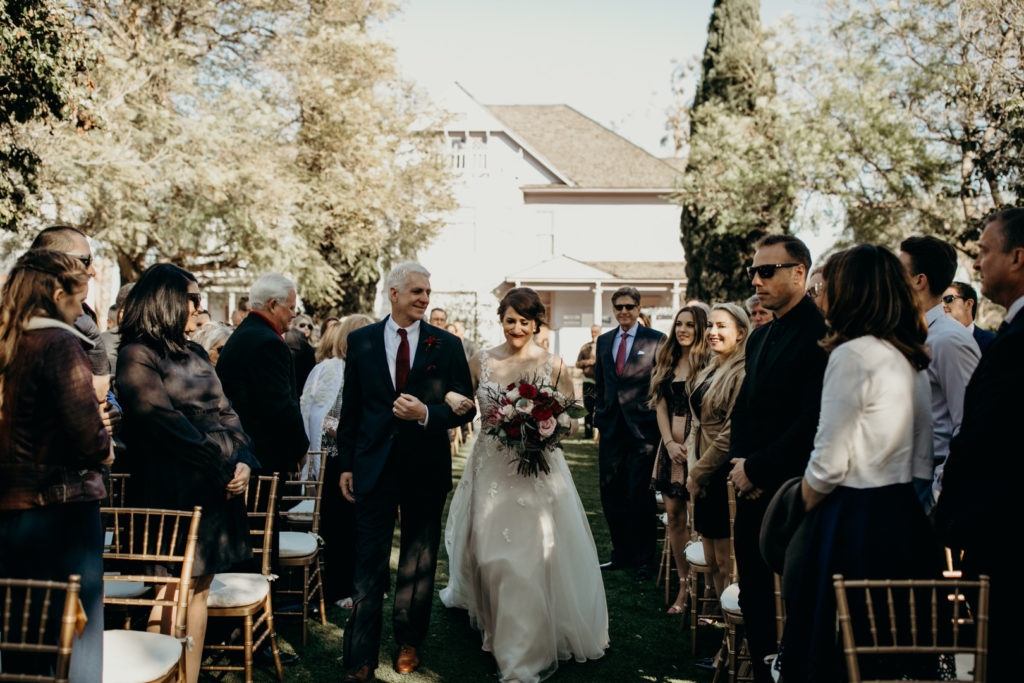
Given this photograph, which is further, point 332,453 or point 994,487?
point 332,453

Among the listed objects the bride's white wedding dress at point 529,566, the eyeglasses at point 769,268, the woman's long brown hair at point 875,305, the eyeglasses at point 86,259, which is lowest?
the bride's white wedding dress at point 529,566

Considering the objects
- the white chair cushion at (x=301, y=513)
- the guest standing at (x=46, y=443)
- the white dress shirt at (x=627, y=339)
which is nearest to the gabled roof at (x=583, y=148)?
the white dress shirt at (x=627, y=339)

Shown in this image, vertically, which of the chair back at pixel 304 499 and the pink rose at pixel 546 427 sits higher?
the pink rose at pixel 546 427

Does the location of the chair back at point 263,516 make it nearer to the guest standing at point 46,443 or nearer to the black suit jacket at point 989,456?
the guest standing at point 46,443

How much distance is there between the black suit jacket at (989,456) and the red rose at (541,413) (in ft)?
8.34

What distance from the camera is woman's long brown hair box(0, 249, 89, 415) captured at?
3182 millimetres

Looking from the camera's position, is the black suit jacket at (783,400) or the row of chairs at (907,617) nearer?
the row of chairs at (907,617)

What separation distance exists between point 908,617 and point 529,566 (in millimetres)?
2599

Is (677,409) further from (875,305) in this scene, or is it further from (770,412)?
(875,305)

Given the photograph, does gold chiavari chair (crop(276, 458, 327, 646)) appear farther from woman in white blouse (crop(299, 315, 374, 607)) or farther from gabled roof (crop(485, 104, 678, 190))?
gabled roof (crop(485, 104, 678, 190))

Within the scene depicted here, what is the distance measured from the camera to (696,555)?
5641mm

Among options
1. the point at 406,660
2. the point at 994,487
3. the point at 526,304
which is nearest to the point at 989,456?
the point at 994,487

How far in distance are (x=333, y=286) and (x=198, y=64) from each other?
19.5 feet

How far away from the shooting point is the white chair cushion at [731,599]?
462cm
